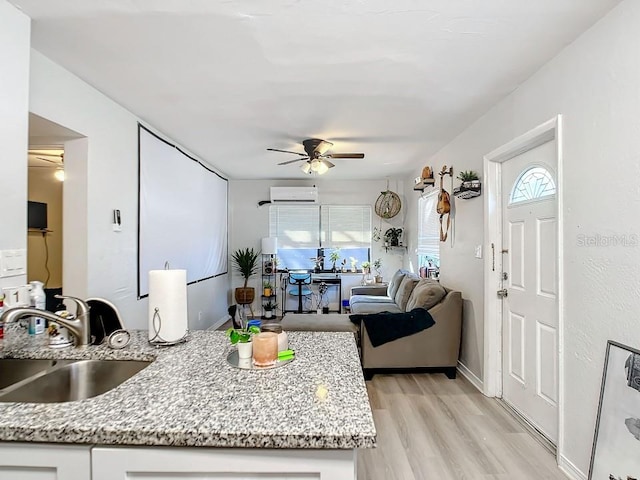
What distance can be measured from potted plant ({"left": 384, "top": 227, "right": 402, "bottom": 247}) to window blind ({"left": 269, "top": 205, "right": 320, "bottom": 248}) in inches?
49.4

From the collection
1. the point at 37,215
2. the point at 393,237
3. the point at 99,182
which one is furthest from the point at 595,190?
the point at 37,215

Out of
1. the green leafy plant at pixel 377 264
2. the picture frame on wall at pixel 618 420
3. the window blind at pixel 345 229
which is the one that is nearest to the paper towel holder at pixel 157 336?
the picture frame on wall at pixel 618 420

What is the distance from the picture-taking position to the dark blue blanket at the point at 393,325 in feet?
10.5

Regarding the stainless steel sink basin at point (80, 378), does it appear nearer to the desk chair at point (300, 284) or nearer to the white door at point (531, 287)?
the white door at point (531, 287)

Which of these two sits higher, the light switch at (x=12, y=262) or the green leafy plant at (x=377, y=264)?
the light switch at (x=12, y=262)

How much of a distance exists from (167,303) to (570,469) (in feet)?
7.68

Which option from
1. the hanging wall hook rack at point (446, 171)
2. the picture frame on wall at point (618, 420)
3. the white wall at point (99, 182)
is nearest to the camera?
the picture frame on wall at point (618, 420)

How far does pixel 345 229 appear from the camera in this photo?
6164mm

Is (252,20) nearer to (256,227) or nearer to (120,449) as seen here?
(120,449)

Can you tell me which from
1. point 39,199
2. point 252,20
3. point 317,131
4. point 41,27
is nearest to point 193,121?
point 317,131

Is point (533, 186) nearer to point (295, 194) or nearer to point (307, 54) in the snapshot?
point (307, 54)

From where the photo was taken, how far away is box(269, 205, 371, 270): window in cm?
614

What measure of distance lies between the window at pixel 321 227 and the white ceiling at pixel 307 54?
2.90m

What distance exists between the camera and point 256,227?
20.1 feet
